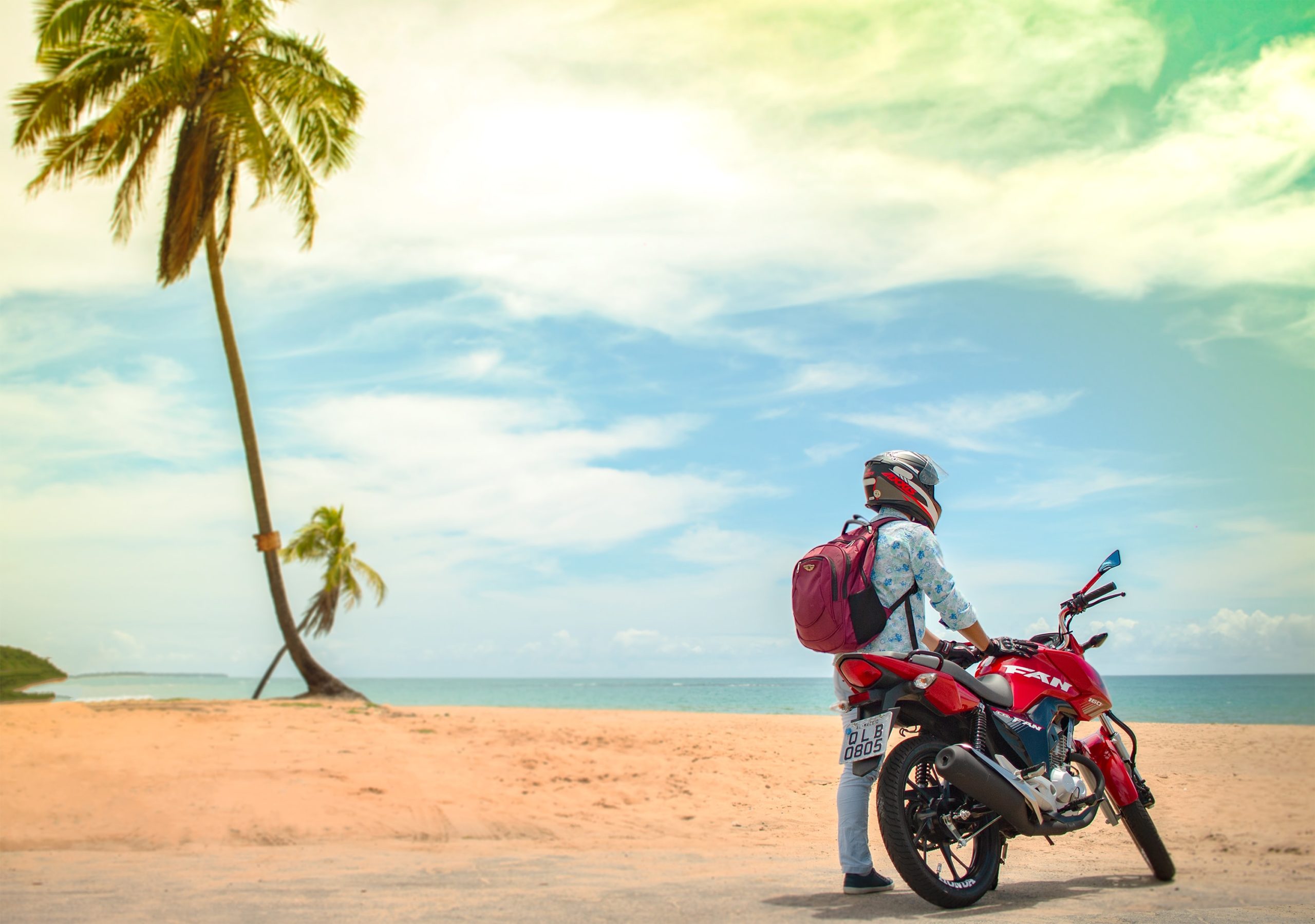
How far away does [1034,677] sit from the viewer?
196 inches

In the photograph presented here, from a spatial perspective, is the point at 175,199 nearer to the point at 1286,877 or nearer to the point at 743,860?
the point at 743,860

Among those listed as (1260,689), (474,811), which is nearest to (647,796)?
(474,811)

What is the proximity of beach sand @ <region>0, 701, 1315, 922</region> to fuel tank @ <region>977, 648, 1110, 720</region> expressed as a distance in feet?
2.92

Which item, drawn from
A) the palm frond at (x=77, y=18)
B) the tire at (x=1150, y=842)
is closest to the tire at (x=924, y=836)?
the tire at (x=1150, y=842)

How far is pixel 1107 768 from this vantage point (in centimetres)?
513

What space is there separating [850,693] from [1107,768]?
5.08ft

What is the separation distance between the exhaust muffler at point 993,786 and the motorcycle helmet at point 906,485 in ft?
3.86

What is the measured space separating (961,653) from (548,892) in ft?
7.97

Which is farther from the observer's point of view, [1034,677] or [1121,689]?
[1121,689]

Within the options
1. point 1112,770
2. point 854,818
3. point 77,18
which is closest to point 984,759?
point 854,818

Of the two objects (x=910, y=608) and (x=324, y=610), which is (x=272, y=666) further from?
(x=910, y=608)

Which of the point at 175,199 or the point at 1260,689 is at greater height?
the point at 175,199

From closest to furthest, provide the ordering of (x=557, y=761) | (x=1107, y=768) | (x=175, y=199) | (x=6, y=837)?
(x=1107, y=768)
(x=6, y=837)
(x=557, y=761)
(x=175, y=199)

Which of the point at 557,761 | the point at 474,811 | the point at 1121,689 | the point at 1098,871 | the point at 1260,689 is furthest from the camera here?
the point at 1121,689
